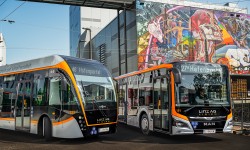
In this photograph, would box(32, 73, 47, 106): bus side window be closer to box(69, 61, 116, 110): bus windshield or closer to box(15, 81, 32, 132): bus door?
box(15, 81, 32, 132): bus door

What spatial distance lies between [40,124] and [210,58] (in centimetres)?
4082

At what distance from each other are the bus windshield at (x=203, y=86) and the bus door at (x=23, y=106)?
591 cm

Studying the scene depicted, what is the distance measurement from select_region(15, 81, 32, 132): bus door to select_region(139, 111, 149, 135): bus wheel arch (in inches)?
191

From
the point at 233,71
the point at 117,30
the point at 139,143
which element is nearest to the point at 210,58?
Result: the point at 233,71

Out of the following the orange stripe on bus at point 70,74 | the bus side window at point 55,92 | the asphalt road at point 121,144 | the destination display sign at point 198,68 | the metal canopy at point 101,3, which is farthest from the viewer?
the metal canopy at point 101,3

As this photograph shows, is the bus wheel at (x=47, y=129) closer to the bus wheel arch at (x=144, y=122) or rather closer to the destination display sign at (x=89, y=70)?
the destination display sign at (x=89, y=70)

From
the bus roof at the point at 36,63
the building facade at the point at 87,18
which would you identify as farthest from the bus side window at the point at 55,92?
the building facade at the point at 87,18

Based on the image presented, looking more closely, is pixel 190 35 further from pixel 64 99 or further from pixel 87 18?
pixel 87 18

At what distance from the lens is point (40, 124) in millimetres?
11492

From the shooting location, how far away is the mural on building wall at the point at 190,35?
4384 cm

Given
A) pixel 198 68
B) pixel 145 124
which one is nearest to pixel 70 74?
pixel 145 124

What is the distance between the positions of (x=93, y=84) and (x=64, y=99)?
116 cm

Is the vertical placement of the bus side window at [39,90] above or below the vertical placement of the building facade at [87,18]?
below

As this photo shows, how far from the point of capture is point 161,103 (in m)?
11.8
